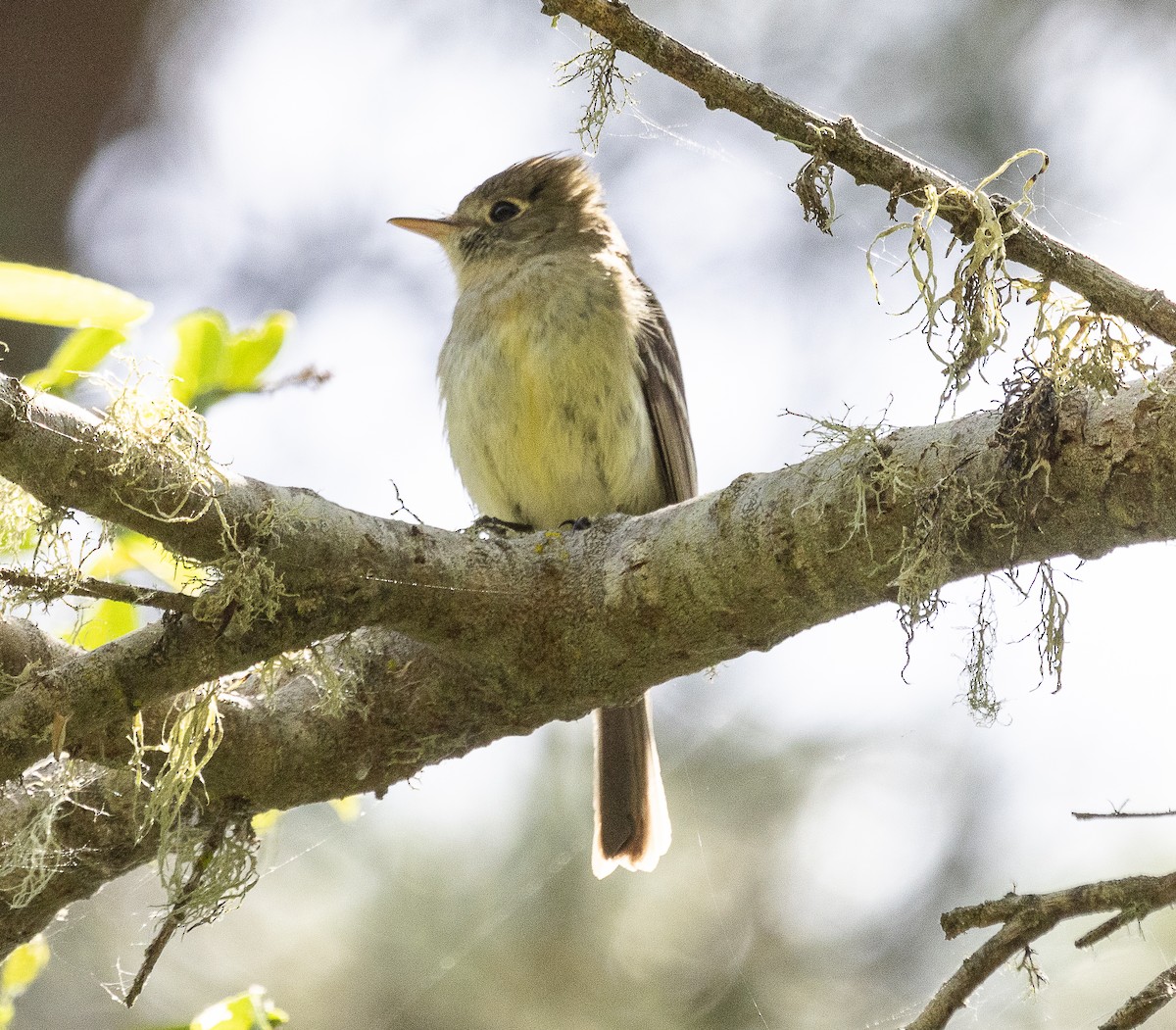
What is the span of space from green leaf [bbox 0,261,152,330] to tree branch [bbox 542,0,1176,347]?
2.78 feet

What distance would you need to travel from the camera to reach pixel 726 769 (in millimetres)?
5242

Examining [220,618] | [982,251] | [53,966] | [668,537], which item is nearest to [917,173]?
[982,251]

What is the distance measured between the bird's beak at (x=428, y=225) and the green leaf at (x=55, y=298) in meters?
3.01

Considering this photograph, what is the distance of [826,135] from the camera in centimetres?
203

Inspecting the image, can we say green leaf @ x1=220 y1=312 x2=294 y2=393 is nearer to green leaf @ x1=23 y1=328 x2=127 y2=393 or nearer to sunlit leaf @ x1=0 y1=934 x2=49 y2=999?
green leaf @ x1=23 y1=328 x2=127 y2=393

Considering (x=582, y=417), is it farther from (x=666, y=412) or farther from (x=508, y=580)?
(x=508, y=580)

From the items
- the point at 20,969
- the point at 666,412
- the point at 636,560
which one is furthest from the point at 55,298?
the point at 666,412

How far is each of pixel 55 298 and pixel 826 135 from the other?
1211 millimetres

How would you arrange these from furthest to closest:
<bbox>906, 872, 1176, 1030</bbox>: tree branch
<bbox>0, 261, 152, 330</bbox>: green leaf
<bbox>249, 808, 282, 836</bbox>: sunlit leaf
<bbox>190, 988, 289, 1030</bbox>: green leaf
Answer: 1. <bbox>249, 808, 282, 836</bbox>: sunlit leaf
2. <bbox>190, 988, 289, 1030</bbox>: green leaf
3. <bbox>906, 872, 1176, 1030</bbox>: tree branch
4. <bbox>0, 261, 152, 330</bbox>: green leaf

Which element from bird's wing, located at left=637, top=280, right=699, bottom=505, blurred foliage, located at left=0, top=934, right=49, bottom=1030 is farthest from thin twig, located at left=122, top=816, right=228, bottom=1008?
bird's wing, located at left=637, top=280, right=699, bottom=505

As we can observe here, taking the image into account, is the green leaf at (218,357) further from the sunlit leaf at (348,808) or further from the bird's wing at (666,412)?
the bird's wing at (666,412)

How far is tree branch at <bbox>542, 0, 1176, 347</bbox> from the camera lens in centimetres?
203

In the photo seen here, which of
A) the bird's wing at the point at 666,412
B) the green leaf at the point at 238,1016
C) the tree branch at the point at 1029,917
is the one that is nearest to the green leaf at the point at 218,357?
the green leaf at the point at 238,1016

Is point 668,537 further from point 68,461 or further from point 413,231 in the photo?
point 413,231
